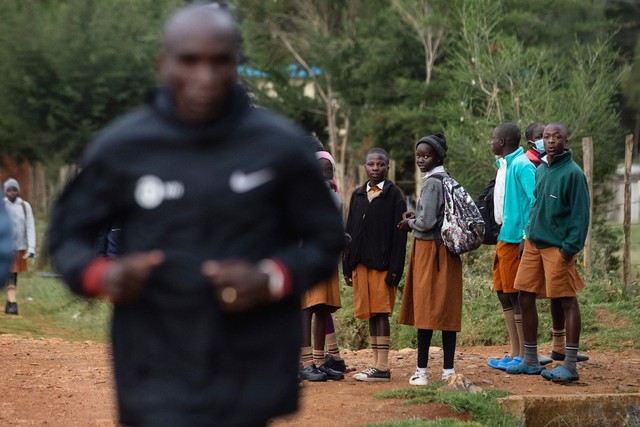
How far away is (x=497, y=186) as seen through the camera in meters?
9.62

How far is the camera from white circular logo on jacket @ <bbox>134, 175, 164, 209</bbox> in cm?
325

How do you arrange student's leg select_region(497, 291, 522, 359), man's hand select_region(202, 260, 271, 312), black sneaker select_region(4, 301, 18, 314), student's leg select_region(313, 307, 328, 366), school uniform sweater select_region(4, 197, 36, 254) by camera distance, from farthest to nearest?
1. black sneaker select_region(4, 301, 18, 314)
2. school uniform sweater select_region(4, 197, 36, 254)
3. student's leg select_region(497, 291, 522, 359)
4. student's leg select_region(313, 307, 328, 366)
5. man's hand select_region(202, 260, 271, 312)

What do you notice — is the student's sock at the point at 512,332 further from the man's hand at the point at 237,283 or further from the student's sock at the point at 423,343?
the man's hand at the point at 237,283

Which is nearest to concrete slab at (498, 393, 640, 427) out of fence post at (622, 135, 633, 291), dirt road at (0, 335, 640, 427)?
dirt road at (0, 335, 640, 427)

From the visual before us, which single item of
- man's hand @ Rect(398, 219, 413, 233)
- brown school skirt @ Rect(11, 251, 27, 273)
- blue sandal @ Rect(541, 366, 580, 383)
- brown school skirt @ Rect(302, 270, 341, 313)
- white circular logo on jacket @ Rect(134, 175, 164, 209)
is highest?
white circular logo on jacket @ Rect(134, 175, 164, 209)

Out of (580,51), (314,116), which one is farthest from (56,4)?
(580,51)

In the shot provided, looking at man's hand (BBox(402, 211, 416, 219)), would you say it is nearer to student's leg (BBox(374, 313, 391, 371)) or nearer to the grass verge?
student's leg (BBox(374, 313, 391, 371))

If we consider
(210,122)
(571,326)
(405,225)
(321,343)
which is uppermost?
(210,122)

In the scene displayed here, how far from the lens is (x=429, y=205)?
8.62 m

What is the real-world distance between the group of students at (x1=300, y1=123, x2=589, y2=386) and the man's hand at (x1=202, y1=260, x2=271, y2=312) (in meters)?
5.54

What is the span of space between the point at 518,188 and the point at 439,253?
1156 mm

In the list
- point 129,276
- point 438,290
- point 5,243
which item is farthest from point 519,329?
point 129,276

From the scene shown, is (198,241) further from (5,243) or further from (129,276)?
(5,243)

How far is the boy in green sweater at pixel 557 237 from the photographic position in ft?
28.9
